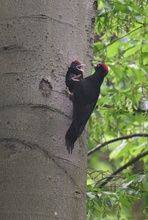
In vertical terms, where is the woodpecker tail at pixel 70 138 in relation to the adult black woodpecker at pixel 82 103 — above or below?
below

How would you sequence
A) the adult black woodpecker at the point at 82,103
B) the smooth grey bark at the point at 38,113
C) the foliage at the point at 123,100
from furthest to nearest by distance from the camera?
1. the foliage at the point at 123,100
2. the adult black woodpecker at the point at 82,103
3. the smooth grey bark at the point at 38,113

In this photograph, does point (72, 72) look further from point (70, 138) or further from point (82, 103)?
point (70, 138)

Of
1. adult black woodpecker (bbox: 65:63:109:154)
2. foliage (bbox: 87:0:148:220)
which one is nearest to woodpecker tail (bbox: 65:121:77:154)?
adult black woodpecker (bbox: 65:63:109:154)

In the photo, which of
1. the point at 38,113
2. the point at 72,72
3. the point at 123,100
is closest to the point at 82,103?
the point at 72,72

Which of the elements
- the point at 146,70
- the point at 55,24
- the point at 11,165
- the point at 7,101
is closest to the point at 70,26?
the point at 55,24

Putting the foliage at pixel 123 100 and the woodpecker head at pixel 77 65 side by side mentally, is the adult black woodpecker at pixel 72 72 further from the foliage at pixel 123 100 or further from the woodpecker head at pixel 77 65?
the foliage at pixel 123 100

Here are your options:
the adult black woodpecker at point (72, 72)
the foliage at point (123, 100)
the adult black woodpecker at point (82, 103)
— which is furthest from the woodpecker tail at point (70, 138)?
the foliage at point (123, 100)

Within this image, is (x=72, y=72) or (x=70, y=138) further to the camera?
(x=72, y=72)

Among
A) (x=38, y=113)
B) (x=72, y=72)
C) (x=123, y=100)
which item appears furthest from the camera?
(x=123, y=100)

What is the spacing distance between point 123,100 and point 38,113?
1.38m

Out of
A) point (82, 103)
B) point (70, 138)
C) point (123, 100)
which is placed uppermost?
point (123, 100)

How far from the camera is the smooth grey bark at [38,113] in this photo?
1.14 meters

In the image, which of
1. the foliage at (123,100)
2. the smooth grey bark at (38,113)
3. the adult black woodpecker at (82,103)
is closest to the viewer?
the smooth grey bark at (38,113)

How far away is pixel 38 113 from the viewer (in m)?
1.22
